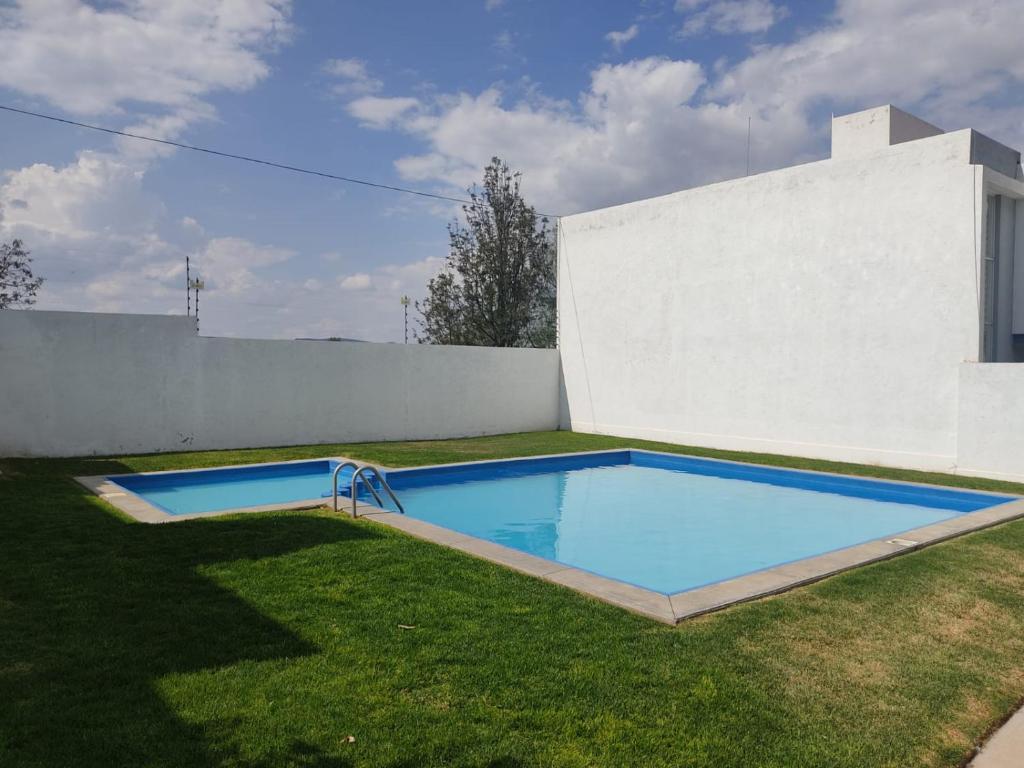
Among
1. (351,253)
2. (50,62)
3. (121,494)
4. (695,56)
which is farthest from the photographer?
(351,253)

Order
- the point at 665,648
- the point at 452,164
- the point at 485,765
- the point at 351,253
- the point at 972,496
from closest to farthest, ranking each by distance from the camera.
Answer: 1. the point at 485,765
2. the point at 665,648
3. the point at 972,496
4. the point at 452,164
5. the point at 351,253

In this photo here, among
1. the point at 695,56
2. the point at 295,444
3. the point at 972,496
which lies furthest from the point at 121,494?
the point at 695,56

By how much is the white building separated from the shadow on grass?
1041 cm

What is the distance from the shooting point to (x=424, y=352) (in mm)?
17141

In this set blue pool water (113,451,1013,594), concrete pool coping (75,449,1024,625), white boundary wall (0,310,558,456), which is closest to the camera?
concrete pool coping (75,449,1024,625)

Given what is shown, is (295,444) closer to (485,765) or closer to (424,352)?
(424,352)

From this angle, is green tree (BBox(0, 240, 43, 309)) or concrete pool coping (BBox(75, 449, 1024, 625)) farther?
green tree (BBox(0, 240, 43, 309))

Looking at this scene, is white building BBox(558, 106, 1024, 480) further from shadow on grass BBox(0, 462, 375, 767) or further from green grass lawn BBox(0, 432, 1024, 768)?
shadow on grass BBox(0, 462, 375, 767)

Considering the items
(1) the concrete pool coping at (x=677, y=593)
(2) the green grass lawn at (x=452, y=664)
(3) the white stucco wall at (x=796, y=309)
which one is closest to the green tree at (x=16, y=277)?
(1) the concrete pool coping at (x=677, y=593)

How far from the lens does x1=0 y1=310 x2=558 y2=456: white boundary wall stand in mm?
12375

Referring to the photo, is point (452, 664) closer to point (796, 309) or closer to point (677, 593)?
point (677, 593)

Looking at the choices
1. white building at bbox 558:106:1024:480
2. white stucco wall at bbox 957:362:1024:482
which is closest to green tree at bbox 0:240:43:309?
white building at bbox 558:106:1024:480

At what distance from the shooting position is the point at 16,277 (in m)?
22.6

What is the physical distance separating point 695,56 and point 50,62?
45.5 ft
